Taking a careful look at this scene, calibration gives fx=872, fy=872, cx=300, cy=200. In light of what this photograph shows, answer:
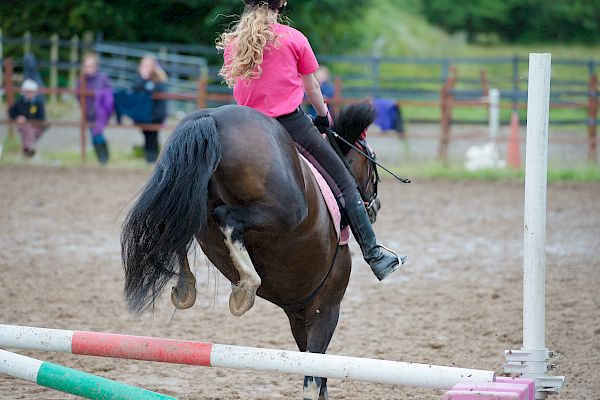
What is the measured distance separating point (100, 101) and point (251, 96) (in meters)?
12.5

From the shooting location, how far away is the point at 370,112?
5.05 m

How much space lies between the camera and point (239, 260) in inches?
148

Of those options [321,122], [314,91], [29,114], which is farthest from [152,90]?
[314,91]

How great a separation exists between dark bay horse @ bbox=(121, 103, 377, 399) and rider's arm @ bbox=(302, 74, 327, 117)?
0.43 meters

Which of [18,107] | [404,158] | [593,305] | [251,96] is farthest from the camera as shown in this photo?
[404,158]

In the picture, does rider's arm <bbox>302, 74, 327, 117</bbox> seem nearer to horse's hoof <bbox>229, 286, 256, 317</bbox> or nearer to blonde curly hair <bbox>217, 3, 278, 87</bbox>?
blonde curly hair <bbox>217, 3, 278, 87</bbox>

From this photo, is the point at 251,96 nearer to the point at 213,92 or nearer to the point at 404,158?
the point at 404,158

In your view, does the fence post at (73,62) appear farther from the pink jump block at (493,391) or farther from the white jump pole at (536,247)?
the pink jump block at (493,391)

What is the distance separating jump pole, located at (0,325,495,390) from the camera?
11.3 ft

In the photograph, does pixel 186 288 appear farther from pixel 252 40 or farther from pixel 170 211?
pixel 252 40

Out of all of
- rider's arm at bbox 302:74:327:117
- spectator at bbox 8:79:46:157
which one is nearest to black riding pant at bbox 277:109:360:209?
rider's arm at bbox 302:74:327:117

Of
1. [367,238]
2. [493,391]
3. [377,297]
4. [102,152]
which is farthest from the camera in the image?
[102,152]

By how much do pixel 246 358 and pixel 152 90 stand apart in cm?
1327

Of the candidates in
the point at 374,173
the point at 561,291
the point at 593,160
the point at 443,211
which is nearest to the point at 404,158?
the point at 593,160
